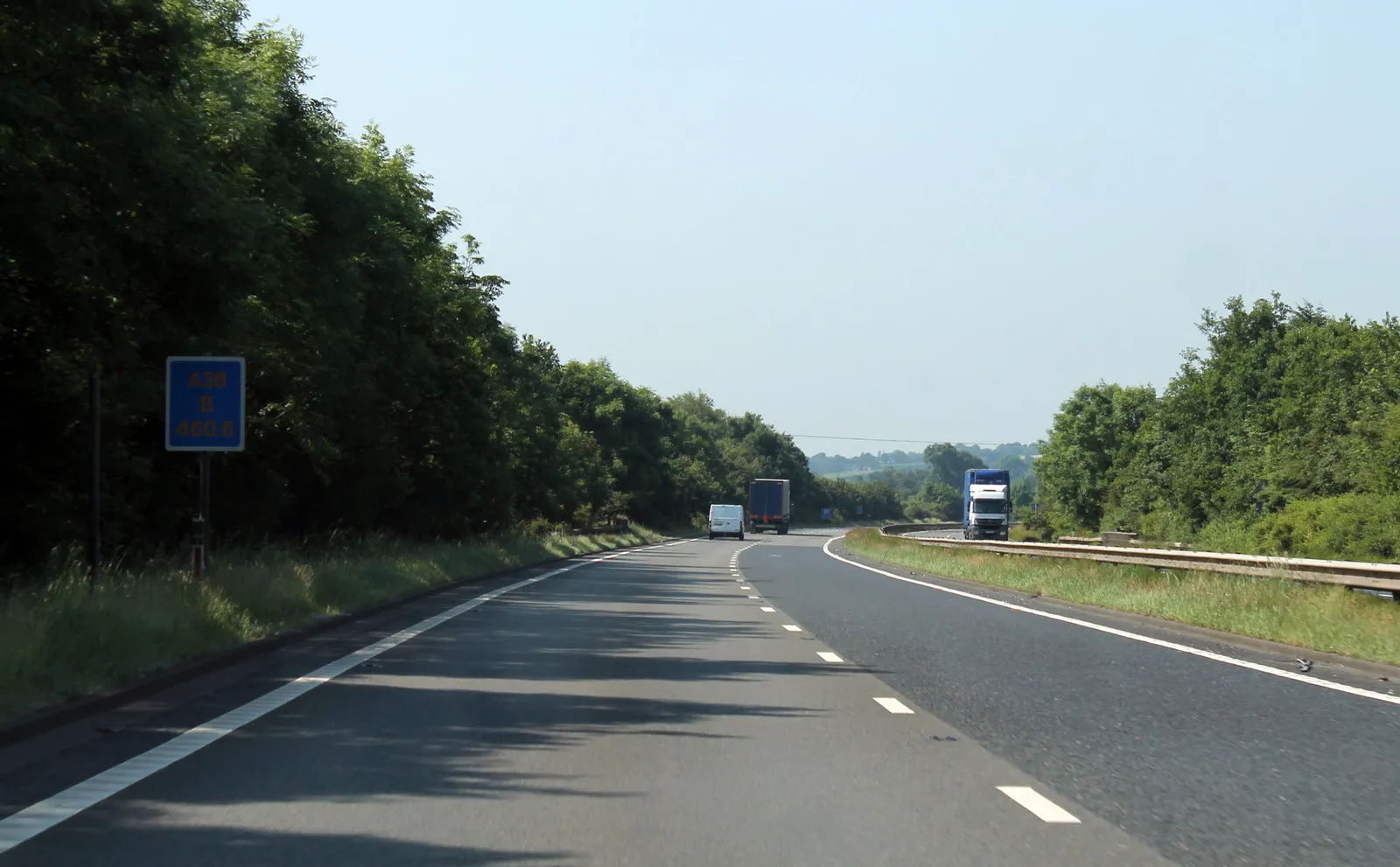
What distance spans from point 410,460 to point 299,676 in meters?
34.8

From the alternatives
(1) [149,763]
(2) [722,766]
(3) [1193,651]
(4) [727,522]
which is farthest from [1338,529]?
(1) [149,763]

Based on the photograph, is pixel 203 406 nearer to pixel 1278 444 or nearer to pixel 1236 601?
pixel 1236 601

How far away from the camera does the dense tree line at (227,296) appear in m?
16.8

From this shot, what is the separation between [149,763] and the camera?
8.66 meters

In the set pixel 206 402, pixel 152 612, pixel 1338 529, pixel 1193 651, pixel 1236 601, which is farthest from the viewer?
pixel 1338 529

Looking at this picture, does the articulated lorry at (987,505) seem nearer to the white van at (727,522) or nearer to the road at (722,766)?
the white van at (727,522)

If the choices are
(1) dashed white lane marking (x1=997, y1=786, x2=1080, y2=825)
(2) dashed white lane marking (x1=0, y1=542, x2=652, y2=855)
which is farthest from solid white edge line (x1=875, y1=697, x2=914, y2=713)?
(2) dashed white lane marking (x1=0, y1=542, x2=652, y2=855)

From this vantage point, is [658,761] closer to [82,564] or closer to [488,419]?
[82,564]

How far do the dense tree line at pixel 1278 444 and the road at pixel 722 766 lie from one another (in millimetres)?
57830

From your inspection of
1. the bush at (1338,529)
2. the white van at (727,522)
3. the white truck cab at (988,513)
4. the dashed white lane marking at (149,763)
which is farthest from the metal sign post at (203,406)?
the white van at (727,522)

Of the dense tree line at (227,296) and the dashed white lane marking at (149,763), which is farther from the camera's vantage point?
the dense tree line at (227,296)

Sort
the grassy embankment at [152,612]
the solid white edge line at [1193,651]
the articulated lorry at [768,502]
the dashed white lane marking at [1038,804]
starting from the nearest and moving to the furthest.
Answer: the dashed white lane marking at [1038,804], the grassy embankment at [152,612], the solid white edge line at [1193,651], the articulated lorry at [768,502]

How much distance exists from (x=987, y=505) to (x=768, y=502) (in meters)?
27.3

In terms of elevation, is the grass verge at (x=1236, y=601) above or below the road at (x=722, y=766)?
above
